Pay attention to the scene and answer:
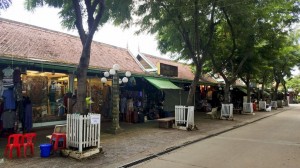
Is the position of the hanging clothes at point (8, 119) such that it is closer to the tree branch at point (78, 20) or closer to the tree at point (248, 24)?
the tree branch at point (78, 20)

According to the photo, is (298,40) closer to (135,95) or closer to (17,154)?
(135,95)

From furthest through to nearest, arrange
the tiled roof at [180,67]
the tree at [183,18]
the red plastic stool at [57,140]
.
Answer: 1. the tiled roof at [180,67]
2. the tree at [183,18]
3. the red plastic stool at [57,140]

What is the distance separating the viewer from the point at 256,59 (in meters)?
21.4

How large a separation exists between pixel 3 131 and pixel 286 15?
17776 millimetres

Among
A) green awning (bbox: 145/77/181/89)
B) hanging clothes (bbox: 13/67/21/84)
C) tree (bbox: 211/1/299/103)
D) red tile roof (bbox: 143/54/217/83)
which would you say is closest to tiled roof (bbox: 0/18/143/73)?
hanging clothes (bbox: 13/67/21/84)

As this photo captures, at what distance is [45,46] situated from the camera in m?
13.3

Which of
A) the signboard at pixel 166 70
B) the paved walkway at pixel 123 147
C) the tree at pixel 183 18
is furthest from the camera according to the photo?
the signboard at pixel 166 70

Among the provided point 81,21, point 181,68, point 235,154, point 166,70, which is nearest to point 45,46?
point 81,21

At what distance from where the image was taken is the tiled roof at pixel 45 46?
37.5 feet

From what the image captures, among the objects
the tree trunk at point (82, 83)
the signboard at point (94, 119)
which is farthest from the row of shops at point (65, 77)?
the signboard at point (94, 119)

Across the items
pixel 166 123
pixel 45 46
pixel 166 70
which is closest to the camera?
pixel 45 46

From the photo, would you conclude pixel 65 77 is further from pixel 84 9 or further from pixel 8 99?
pixel 84 9

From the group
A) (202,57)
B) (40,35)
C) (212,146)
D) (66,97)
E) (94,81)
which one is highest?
(40,35)

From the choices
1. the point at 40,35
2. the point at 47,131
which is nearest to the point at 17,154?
the point at 47,131
